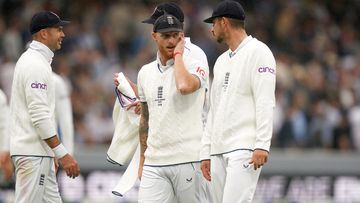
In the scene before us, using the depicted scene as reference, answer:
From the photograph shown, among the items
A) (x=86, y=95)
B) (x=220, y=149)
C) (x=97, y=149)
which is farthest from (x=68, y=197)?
(x=220, y=149)

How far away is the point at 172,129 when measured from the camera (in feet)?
35.4

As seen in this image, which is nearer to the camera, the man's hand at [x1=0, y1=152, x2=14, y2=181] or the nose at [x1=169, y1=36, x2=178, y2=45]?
the nose at [x1=169, y1=36, x2=178, y2=45]

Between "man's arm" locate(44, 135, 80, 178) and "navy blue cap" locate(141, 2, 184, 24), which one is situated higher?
"navy blue cap" locate(141, 2, 184, 24)

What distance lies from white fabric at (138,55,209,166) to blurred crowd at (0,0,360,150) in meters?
8.19

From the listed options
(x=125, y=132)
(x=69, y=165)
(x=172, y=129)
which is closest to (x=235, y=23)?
(x=172, y=129)

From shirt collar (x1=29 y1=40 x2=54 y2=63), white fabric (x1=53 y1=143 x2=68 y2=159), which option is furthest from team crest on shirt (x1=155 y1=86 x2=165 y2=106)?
shirt collar (x1=29 y1=40 x2=54 y2=63)

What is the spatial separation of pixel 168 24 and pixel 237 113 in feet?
3.34

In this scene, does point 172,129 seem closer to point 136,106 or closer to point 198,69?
point 198,69

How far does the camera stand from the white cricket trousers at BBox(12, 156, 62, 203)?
11312 millimetres

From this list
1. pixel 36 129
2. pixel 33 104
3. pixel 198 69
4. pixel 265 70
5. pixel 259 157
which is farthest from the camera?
pixel 36 129

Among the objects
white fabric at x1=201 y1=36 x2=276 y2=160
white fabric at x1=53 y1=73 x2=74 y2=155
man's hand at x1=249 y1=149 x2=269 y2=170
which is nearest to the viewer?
man's hand at x1=249 y1=149 x2=269 y2=170

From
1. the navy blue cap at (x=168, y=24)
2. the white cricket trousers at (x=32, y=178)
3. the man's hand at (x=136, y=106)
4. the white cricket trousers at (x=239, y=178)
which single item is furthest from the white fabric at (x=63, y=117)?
the white cricket trousers at (x=239, y=178)

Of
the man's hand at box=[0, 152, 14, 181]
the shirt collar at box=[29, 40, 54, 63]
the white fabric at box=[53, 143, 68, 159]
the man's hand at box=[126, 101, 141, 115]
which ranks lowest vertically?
the man's hand at box=[0, 152, 14, 181]

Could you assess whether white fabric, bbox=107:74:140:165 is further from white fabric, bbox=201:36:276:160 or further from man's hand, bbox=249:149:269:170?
man's hand, bbox=249:149:269:170
